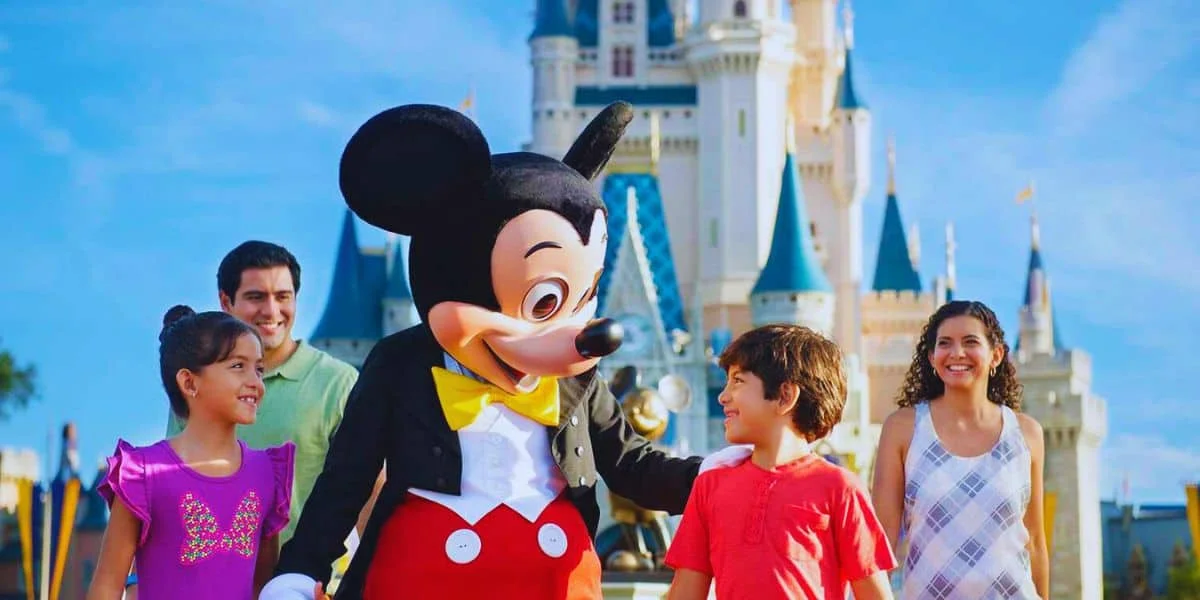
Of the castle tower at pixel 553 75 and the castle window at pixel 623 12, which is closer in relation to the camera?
the castle tower at pixel 553 75

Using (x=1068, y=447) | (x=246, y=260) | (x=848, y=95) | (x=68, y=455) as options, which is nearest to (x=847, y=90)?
(x=848, y=95)

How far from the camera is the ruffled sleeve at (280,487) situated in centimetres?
465

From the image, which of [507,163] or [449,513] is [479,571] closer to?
[449,513]

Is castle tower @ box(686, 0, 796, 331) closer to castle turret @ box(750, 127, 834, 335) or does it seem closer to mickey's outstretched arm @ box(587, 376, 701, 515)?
castle turret @ box(750, 127, 834, 335)

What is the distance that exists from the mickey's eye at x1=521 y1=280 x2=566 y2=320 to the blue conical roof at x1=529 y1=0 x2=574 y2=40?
38987 millimetres

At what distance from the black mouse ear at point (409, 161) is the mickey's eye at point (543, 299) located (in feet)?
0.84

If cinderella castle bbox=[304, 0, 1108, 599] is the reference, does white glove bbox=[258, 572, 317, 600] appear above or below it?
below

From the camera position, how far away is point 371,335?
41.5 m

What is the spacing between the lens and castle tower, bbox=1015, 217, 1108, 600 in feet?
129

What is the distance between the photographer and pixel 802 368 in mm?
4316

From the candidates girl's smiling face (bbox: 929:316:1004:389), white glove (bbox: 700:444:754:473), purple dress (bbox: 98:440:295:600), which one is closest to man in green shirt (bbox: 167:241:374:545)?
purple dress (bbox: 98:440:295:600)

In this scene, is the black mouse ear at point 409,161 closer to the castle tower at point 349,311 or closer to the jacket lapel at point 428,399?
the jacket lapel at point 428,399

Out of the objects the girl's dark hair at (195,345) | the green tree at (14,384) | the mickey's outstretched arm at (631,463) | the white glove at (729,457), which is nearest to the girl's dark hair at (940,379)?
the mickey's outstretched arm at (631,463)

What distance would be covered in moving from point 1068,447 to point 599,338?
125ft
